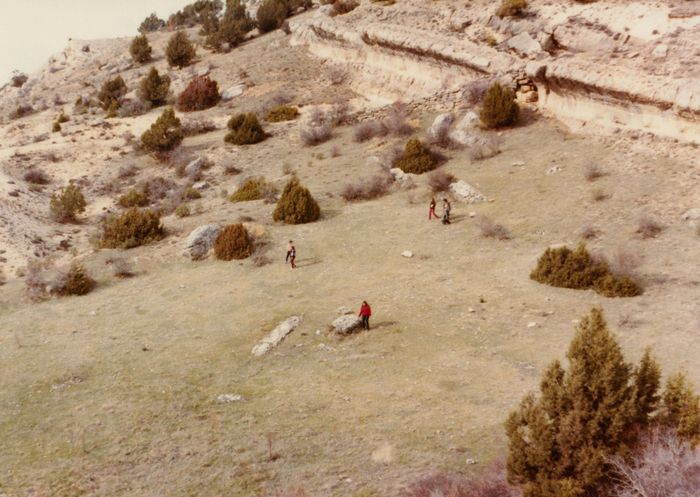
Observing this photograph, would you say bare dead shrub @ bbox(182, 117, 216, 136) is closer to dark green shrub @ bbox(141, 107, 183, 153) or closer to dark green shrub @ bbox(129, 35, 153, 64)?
dark green shrub @ bbox(141, 107, 183, 153)

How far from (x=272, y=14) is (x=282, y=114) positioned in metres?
23.0

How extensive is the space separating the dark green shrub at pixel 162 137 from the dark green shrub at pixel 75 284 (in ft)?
58.3

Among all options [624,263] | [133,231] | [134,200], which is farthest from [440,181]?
[134,200]

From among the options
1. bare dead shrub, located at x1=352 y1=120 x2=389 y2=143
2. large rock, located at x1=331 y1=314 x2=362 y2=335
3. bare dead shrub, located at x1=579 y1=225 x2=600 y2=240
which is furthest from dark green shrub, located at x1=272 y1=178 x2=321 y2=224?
bare dead shrub, located at x1=579 y1=225 x2=600 y2=240

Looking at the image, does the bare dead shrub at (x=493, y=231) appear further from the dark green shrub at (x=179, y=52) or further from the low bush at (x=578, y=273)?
the dark green shrub at (x=179, y=52)

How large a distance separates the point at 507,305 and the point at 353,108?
24.8 meters

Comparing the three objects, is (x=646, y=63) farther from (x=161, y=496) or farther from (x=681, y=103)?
(x=161, y=496)

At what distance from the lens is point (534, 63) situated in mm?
26828

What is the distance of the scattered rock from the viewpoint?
441 inches

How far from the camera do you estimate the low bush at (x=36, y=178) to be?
31.5 meters

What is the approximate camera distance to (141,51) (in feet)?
184

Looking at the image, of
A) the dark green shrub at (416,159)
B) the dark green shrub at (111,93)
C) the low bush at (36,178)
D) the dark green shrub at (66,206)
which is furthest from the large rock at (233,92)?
the dark green shrub at (416,159)

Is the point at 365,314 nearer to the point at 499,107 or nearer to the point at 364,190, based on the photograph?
the point at 364,190

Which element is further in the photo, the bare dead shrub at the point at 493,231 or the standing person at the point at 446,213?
the standing person at the point at 446,213
